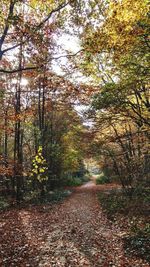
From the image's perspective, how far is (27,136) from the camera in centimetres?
2681

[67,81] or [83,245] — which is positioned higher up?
[67,81]

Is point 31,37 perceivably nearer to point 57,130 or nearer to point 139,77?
point 139,77

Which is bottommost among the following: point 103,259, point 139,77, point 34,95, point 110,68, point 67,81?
point 103,259

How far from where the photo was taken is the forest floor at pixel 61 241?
6.52m

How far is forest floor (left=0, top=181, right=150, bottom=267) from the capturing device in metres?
6.52

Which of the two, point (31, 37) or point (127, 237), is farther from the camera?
point (127, 237)

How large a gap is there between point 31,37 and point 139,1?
335cm

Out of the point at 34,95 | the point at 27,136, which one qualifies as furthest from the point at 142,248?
the point at 27,136

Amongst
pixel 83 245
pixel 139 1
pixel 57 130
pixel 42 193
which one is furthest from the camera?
pixel 57 130

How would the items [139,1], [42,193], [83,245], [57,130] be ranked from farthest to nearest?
[57,130] → [42,193] → [83,245] → [139,1]

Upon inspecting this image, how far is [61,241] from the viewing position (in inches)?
325

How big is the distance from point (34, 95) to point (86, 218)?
11.8 metres

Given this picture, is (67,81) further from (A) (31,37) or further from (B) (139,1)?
(B) (139,1)

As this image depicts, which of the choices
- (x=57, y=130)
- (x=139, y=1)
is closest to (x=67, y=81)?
(x=139, y=1)
